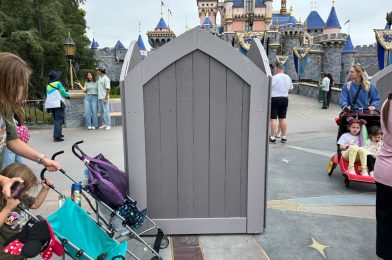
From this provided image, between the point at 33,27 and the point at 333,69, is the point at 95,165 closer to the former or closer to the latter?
the point at 33,27

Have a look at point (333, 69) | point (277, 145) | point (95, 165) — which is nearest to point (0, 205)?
point (95, 165)

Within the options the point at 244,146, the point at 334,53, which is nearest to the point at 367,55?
the point at 334,53

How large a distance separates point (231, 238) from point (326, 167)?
302cm

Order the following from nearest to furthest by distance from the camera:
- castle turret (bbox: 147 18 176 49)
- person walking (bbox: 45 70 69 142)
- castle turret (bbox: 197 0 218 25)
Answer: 1. person walking (bbox: 45 70 69 142)
2. castle turret (bbox: 147 18 176 49)
3. castle turret (bbox: 197 0 218 25)

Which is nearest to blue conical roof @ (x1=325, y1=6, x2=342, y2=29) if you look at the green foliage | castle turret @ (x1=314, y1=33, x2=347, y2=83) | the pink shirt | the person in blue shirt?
castle turret @ (x1=314, y1=33, x2=347, y2=83)

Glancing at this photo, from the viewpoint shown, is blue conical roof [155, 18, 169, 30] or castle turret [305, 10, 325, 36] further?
castle turret [305, 10, 325, 36]

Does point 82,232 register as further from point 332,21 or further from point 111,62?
point 111,62

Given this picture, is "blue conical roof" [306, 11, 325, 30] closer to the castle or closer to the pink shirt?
the castle

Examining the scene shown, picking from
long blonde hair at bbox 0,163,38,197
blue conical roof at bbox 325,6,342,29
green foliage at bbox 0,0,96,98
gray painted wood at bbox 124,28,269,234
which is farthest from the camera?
blue conical roof at bbox 325,6,342,29

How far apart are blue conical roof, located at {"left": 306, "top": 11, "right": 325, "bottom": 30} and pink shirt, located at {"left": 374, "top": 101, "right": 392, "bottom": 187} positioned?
48.7 m

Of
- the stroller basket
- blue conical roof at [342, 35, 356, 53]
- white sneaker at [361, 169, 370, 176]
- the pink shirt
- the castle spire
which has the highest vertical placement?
the castle spire

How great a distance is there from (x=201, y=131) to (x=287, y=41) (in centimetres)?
3664

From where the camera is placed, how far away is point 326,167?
5441 mm

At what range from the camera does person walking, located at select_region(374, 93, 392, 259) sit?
2264 mm
